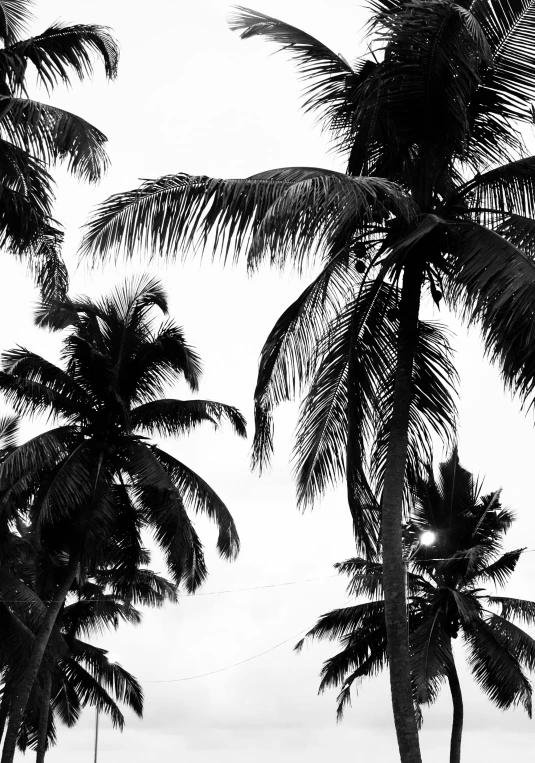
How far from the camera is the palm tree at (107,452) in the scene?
1772cm

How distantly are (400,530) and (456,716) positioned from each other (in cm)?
1508

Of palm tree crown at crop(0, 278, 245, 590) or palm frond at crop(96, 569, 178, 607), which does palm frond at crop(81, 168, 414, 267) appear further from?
palm frond at crop(96, 569, 178, 607)

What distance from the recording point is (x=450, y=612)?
848 inches

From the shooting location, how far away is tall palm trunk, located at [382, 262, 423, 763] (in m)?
7.68

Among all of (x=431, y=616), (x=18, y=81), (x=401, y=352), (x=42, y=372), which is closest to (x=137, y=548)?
(x=42, y=372)

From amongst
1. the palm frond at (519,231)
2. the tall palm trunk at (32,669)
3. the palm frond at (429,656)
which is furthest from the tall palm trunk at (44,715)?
the palm frond at (519,231)

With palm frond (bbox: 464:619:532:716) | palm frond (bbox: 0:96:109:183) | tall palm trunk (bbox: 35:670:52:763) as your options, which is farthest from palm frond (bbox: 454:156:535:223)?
tall palm trunk (bbox: 35:670:52:763)

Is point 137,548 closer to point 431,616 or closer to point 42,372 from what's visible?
point 42,372

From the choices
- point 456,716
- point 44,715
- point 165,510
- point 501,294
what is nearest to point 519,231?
point 501,294

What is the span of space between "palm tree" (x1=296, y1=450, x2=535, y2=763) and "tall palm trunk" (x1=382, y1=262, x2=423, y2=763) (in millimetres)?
11701

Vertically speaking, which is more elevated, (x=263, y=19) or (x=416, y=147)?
(x=263, y=19)

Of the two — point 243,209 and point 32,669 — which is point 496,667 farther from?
point 243,209

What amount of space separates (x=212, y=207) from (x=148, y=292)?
39.6 ft

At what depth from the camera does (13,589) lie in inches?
717
